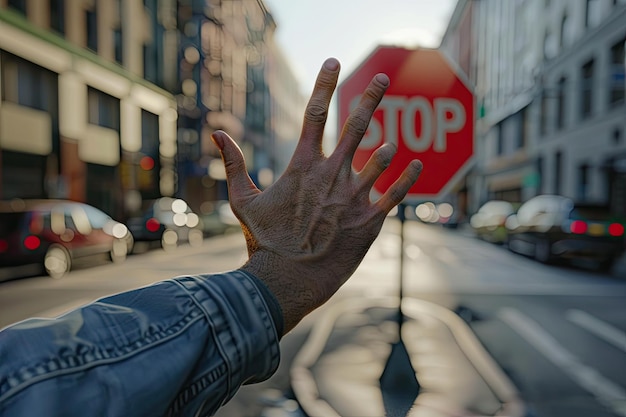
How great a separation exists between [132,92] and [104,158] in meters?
2.98

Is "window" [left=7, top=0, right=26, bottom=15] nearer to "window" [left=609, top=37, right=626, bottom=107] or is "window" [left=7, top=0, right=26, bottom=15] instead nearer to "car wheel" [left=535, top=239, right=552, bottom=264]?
"car wheel" [left=535, top=239, right=552, bottom=264]

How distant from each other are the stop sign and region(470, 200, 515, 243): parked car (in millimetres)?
14889

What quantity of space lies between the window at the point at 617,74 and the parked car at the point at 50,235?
62.7 feet

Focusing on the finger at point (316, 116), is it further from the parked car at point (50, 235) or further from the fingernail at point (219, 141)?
the parked car at point (50, 235)

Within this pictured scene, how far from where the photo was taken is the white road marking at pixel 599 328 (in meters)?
5.32

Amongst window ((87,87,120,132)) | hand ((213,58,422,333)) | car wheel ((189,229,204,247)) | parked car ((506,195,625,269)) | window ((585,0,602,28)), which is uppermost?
window ((585,0,602,28))

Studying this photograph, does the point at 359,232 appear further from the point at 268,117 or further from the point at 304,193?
the point at 268,117

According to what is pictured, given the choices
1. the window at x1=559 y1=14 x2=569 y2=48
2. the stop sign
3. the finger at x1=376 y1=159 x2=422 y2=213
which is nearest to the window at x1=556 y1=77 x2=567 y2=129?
the window at x1=559 y1=14 x2=569 y2=48

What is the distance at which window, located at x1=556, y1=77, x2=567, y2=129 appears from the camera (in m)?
25.8

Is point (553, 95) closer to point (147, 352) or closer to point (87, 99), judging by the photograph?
point (87, 99)

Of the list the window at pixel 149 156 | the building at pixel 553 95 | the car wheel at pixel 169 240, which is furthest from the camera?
Result: the window at pixel 149 156

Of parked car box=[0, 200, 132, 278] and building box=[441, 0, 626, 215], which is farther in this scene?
building box=[441, 0, 626, 215]

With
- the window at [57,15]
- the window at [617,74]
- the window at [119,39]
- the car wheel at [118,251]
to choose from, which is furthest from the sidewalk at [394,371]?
the window at [617,74]

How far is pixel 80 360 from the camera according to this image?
2.49ft
